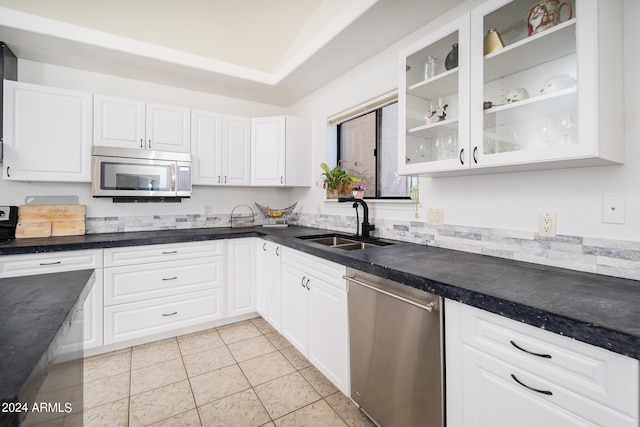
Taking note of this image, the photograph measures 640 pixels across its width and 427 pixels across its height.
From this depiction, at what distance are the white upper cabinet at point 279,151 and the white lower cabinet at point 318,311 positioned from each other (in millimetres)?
1150

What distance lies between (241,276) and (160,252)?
0.77m

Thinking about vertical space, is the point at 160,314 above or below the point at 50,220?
below

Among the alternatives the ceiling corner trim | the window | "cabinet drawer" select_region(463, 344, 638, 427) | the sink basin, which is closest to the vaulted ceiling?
the ceiling corner trim

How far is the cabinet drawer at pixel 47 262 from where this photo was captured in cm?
202

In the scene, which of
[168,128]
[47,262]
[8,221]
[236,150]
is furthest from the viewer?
[236,150]

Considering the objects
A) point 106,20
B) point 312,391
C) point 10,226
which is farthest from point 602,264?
point 10,226

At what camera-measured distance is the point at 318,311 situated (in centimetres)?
195

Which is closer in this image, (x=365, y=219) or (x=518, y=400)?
(x=518, y=400)

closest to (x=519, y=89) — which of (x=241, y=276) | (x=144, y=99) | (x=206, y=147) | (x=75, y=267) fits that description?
(x=241, y=276)

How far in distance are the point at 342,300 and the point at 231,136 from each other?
7.51 ft

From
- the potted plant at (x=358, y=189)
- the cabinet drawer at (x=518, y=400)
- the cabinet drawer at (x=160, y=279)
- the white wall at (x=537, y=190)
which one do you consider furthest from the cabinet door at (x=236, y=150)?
the cabinet drawer at (x=518, y=400)

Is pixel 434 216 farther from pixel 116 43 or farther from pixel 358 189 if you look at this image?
pixel 116 43

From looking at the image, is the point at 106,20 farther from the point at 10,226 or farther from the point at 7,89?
the point at 10,226

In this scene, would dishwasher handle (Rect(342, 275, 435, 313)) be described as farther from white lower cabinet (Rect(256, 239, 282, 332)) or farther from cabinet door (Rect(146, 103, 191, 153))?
cabinet door (Rect(146, 103, 191, 153))
